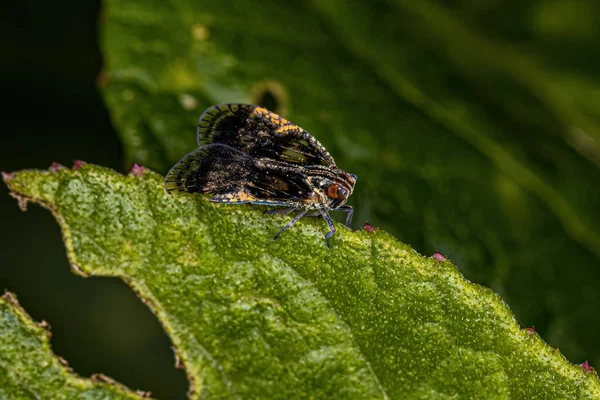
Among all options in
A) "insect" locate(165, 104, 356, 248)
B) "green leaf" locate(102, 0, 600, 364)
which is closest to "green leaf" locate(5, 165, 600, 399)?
"insect" locate(165, 104, 356, 248)

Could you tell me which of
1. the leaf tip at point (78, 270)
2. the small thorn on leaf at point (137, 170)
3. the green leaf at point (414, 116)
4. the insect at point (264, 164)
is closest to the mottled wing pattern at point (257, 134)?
the insect at point (264, 164)

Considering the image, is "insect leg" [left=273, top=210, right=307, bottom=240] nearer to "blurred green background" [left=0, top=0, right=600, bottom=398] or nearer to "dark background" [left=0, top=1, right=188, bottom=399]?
"blurred green background" [left=0, top=0, right=600, bottom=398]

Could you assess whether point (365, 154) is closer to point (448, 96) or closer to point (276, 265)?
point (448, 96)

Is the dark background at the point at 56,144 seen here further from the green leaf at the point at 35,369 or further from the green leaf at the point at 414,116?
the green leaf at the point at 35,369

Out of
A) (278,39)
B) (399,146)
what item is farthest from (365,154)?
(278,39)

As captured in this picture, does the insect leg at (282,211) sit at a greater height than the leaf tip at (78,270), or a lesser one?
greater

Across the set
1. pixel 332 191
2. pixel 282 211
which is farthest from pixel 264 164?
pixel 282 211
